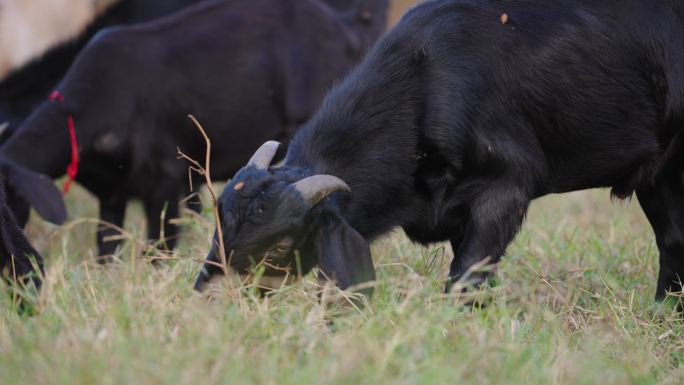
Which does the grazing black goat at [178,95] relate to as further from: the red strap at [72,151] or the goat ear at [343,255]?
the goat ear at [343,255]

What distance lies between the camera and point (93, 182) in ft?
24.4

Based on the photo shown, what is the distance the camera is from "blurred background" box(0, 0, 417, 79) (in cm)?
866

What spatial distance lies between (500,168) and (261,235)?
1.04 m

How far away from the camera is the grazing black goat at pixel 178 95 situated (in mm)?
7246

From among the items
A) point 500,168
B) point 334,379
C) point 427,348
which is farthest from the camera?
point 500,168

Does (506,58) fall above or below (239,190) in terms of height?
above

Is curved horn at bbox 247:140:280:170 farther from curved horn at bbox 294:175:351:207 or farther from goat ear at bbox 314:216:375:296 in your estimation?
goat ear at bbox 314:216:375:296

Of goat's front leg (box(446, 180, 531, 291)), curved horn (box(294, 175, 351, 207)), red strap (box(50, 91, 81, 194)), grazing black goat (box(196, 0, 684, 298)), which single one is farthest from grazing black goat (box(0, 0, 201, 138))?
goat's front leg (box(446, 180, 531, 291))

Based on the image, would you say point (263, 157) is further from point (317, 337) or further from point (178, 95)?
point (178, 95)

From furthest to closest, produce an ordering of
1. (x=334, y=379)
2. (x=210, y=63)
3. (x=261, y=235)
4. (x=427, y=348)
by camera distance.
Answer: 1. (x=210, y=63)
2. (x=261, y=235)
3. (x=427, y=348)
4. (x=334, y=379)

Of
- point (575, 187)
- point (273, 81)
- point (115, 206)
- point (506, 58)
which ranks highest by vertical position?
point (506, 58)

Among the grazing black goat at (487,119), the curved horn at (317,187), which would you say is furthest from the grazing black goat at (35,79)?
the curved horn at (317,187)

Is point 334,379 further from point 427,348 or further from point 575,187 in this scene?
point 575,187

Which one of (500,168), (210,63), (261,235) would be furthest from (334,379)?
(210,63)
